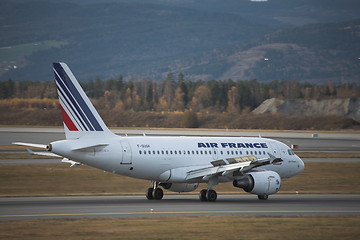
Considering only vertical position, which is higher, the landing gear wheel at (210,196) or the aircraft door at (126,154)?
the aircraft door at (126,154)

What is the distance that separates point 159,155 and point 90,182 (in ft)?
34.4

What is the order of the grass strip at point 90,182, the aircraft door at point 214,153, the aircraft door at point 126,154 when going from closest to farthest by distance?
1. the aircraft door at point 126,154
2. the aircraft door at point 214,153
3. the grass strip at point 90,182

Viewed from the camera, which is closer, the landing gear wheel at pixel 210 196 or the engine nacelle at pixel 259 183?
the landing gear wheel at pixel 210 196

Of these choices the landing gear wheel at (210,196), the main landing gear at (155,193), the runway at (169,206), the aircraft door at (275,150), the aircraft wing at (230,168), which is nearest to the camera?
the runway at (169,206)

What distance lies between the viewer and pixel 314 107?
138 metres

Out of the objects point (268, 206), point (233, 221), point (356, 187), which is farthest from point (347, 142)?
point (233, 221)

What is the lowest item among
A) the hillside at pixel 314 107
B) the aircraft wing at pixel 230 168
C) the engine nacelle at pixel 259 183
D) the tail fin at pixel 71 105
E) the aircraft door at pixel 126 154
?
the hillside at pixel 314 107

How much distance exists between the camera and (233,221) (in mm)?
25953

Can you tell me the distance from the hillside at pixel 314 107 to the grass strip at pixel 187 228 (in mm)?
107549

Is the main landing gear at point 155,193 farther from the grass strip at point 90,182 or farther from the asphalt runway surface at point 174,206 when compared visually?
the grass strip at point 90,182

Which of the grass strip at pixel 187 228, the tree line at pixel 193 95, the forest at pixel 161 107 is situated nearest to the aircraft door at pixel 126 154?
the grass strip at pixel 187 228

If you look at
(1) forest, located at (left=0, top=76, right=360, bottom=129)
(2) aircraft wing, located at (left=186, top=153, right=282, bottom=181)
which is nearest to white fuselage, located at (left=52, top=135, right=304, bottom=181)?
(2) aircraft wing, located at (left=186, top=153, right=282, bottom=181)

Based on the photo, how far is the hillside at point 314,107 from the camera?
131625 mm

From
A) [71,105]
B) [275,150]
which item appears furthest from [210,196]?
[71,105]
